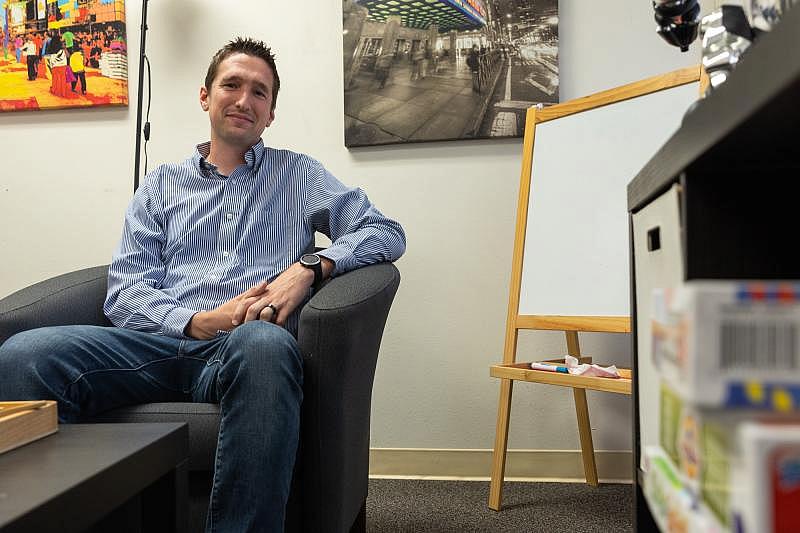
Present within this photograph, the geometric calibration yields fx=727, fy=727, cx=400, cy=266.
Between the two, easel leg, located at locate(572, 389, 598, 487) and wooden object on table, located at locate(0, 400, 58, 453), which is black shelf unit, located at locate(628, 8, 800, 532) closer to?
wooden object on table, located at locate(0, 400, 58, 453)

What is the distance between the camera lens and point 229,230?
1.82 metres

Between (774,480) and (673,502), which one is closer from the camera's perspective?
(774,480)

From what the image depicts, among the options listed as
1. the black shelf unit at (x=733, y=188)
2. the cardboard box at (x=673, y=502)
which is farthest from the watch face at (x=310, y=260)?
the cardboard box at (x=673, y=502)

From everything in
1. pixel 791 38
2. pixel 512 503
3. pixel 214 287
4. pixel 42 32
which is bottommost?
pixel 512 503

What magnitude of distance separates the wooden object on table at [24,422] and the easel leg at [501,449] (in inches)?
48.2

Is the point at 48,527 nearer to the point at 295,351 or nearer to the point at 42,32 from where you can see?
the point at 295,351

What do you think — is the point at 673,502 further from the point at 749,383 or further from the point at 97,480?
the point at 97,480

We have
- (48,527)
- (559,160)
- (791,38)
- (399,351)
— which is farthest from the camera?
(399,351)

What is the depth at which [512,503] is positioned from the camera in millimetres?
1996

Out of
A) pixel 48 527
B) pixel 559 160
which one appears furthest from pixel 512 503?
pixel 48 527

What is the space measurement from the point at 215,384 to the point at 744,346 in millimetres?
1207

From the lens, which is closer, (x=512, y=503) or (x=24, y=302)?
(x=24, y=302)

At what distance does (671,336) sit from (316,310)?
0.95 m

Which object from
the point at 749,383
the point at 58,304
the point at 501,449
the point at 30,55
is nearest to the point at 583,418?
the point at 501,449
